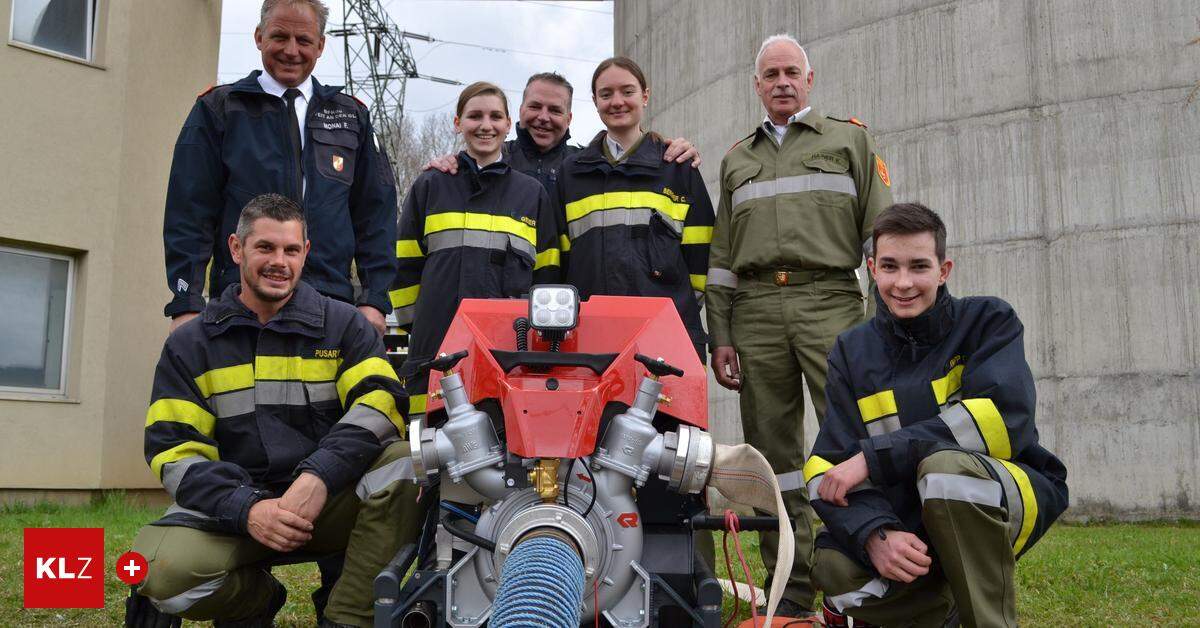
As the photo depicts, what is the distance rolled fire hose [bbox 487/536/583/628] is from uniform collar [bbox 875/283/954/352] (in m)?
1.26

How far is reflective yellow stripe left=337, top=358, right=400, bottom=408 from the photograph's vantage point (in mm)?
3154

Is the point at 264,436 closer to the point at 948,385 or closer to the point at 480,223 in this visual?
the point at 480,223

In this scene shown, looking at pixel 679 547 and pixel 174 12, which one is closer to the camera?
pixel 679 547

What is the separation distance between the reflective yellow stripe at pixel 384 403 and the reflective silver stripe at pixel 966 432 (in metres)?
1.68

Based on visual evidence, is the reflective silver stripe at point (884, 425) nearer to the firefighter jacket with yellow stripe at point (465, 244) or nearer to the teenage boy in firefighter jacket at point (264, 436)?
the teenage boy in firefighter jacket at point (264, 436)

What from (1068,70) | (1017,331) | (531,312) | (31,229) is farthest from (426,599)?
(1068,70)

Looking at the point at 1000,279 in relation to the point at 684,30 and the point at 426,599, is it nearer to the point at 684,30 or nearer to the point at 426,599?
the point at 684,30

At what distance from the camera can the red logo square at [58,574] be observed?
353 cm

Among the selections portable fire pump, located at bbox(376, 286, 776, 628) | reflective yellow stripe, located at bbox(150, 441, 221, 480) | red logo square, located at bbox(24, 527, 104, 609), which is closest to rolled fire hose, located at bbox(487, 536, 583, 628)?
portable fire pump, located at bbox(376, 286, 776, 628)

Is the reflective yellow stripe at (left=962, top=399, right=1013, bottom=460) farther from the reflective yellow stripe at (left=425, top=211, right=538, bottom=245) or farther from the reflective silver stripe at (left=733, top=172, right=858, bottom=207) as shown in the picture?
the reflective yellow stripe at (left=425, top=211, right=538, bottom=245)

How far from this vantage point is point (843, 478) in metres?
2.68

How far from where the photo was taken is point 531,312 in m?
2.65

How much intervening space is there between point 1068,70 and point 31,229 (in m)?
8.61

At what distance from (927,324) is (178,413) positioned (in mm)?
2296
